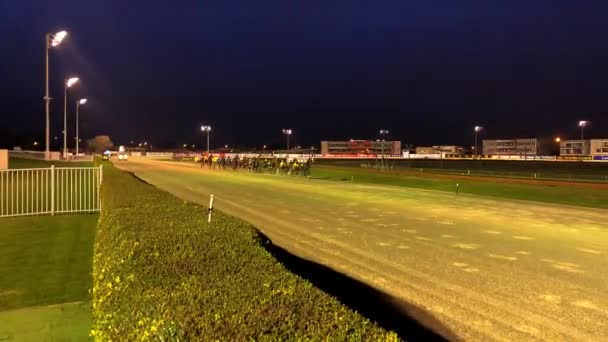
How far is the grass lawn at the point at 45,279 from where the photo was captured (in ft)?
19.1

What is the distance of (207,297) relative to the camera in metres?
3.27

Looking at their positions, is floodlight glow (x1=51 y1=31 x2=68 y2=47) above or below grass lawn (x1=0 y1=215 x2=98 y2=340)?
above

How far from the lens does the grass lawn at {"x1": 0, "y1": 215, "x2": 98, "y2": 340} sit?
582cm

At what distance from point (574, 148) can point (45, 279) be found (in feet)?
455

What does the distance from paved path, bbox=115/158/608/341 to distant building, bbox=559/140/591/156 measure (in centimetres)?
11154

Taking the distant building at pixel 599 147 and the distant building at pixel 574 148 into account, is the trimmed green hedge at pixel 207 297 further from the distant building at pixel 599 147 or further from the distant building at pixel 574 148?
the distant building at pixel 574 148

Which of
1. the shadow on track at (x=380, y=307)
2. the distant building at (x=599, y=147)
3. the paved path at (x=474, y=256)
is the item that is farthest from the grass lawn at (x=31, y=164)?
the distant building at (x=599, y=147)

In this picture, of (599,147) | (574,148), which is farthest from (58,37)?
(574,148)

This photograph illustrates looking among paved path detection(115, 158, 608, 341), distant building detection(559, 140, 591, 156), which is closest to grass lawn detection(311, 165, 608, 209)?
paved path detection(115, 158, 608, 341)

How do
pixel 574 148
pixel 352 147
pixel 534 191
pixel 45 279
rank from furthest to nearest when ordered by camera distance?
1. pixel 352 147
2. pixel 574 148
3. pixel 534 191
4. pixel 45 279

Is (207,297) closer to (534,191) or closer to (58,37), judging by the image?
(58,37)

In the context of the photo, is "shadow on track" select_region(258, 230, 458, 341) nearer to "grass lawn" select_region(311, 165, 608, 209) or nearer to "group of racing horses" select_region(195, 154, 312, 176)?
"grass lawn" select_region(311, 165, 608, 209)

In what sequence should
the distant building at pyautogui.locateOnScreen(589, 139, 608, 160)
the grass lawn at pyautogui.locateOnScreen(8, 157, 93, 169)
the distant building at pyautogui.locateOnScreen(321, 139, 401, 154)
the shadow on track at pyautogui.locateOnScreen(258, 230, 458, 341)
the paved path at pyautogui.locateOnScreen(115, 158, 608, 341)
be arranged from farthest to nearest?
the distant building at pyautogui.locateOnScreen(321, 139, 401, 154), the distant building at pyautogui.locateOnScreen(589, 139, 608, 160), the grass lawn at pyautogui.locateOnScreen(8, 157, 93, 169), the paved path at pyautogui.locateOnScreen(115, 158, 608, 341), the shadow on track at pyautogui.locateOnScreen(258, 230, 458, 341)

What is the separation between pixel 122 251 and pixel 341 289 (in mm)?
3293
